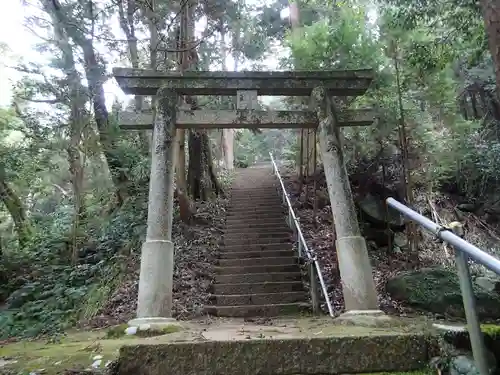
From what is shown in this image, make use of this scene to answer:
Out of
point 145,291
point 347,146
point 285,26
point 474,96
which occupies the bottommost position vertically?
point 145,291

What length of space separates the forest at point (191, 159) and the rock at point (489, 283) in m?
0.04

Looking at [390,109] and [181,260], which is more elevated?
[390,109]

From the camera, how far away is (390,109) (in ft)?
25.9

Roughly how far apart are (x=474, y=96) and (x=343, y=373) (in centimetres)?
1242

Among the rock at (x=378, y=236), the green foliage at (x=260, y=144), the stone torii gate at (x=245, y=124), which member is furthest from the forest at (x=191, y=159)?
the green foliage at (x=260, y=144)

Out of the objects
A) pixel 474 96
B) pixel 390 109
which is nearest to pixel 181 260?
pixel 390 109

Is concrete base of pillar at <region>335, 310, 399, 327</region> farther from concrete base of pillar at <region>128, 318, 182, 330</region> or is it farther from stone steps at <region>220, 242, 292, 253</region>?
stone steps at <region>220, 242, 292, 253</region>

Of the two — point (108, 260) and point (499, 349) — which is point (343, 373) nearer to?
point (499, 349)

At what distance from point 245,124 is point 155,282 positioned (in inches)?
98.2

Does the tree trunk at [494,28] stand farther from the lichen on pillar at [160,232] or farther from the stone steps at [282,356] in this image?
the lichen on pillar at [160,232]

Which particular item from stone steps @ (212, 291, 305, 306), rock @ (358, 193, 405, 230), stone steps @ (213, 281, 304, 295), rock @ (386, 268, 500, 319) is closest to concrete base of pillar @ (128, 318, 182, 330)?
stone steps @ (212, 291, 305, 306)

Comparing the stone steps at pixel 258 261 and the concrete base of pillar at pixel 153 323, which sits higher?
the stone steps at pixel 258 261

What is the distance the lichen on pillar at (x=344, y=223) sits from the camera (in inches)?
184

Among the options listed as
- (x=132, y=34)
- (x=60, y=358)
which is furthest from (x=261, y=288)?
(x=132, y=34)
